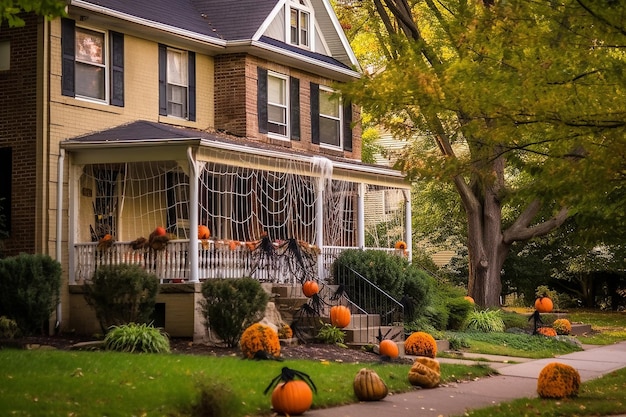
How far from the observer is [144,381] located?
12266 millimetres

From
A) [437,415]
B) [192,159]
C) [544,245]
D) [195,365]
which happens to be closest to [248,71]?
[192,159]

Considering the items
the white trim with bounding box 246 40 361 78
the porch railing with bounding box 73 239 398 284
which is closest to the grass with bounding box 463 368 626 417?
the porch railing with bounding box 73 239 398 284

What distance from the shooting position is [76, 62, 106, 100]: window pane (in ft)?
67.8

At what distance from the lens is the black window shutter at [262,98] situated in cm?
2445

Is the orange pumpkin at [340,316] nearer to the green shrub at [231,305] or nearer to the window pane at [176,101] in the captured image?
the green shrub at [231,305]

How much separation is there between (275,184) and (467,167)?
1231 cm

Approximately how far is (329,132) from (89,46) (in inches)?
315

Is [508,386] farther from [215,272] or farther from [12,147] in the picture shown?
[12,147]

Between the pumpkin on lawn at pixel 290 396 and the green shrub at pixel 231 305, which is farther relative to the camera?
the green shrub at pixel 231 305

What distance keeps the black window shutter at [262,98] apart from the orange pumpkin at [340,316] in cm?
664

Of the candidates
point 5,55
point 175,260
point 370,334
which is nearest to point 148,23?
point 5,55

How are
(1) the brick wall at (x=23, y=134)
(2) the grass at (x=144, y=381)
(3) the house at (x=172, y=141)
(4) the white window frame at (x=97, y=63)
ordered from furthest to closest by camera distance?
(4) the white window frame at (x=97, y=63)
(1) the brick wall at (x=23, y=134)
(3) the house at (x=172, y=141)
(2) the grass at (x=144, y=381)

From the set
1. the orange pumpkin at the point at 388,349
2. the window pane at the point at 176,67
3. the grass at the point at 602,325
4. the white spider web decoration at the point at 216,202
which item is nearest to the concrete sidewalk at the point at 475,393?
the orange pumpkin at the point at 388,349

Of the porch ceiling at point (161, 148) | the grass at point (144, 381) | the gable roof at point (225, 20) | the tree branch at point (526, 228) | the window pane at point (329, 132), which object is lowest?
the grass at point (144, 381)
